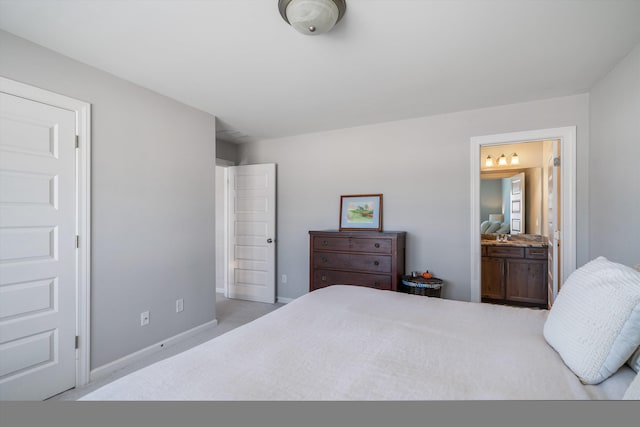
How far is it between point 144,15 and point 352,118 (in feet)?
7.39

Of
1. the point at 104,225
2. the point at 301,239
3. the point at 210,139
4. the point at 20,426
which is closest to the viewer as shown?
the point at 20,426

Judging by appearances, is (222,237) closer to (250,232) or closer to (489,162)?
(250,232)

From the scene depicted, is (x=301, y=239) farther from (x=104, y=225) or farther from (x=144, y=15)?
(x=144, y=15)

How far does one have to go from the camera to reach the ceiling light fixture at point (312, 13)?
151 cm

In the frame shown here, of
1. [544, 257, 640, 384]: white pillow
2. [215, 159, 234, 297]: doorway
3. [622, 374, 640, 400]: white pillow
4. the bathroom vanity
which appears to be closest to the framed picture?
the bathroom vanity

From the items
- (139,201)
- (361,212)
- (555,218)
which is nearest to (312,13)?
(139,201)

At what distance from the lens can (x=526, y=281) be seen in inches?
155

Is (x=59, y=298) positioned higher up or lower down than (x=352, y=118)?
lower down

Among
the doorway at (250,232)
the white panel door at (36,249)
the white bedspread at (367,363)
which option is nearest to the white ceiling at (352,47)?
the white panel door at (36,249)

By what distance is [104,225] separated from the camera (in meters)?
2.35

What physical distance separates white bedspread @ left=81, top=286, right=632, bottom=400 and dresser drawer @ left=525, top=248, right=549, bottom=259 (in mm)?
2878

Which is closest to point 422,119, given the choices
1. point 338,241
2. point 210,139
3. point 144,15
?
point 338,241

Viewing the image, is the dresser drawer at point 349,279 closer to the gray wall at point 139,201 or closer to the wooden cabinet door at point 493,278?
the gray wall at point 139,201

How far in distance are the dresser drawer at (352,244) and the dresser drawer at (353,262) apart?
60mm
